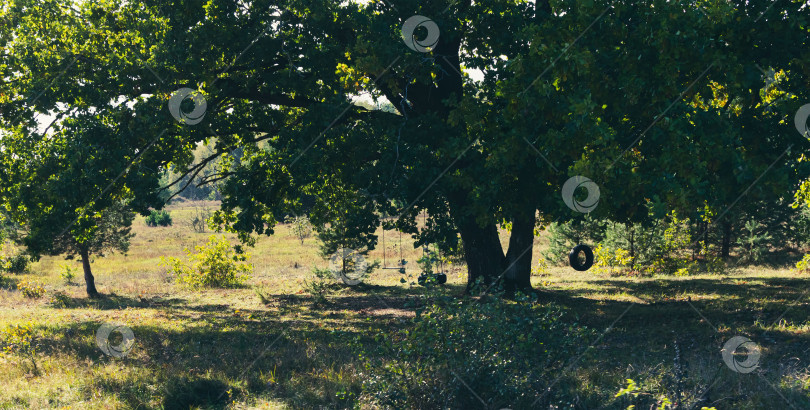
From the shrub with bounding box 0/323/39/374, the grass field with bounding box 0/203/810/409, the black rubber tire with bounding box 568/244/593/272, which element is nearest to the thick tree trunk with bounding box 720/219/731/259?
the grass field with bounding box 0/203/810/409

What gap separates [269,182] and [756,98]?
35.8ft

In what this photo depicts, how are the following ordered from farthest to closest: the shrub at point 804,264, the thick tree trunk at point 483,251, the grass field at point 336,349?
1. the shrub at point 804,264
2. the thick tree trunk at point 483,251
3. the grass field at point 336,349

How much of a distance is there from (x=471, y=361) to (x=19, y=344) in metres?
8.34

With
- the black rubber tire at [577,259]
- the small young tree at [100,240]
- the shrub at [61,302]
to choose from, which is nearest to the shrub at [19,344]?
the shrub at [61,302]

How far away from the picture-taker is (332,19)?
1232 centimetres

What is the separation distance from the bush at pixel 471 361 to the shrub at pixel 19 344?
18.8ft

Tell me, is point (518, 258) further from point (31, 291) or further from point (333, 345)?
point (31, 291)

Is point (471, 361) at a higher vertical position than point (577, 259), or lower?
lower

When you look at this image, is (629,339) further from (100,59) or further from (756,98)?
(100,59)

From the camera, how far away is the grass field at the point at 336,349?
21.3ft

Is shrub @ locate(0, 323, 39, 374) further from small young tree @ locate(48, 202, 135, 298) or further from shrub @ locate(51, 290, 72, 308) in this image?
small young tree @ locate(48, 202, 135, 298)

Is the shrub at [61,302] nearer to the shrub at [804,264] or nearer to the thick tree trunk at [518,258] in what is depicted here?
the thick tree trunk at [518,258]

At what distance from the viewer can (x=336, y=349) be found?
9273 millimetres

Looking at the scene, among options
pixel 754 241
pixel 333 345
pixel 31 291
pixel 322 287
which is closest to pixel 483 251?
pixel 333 345
